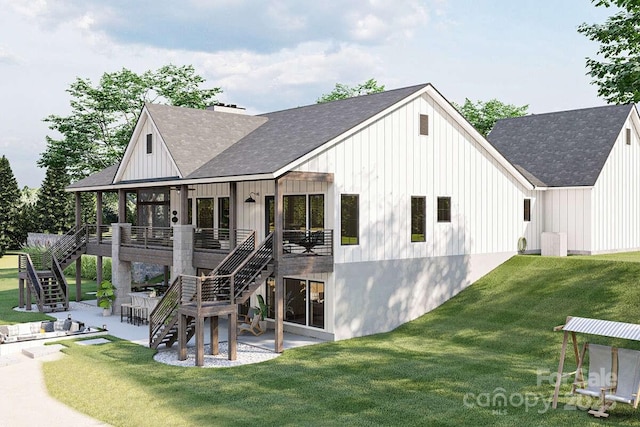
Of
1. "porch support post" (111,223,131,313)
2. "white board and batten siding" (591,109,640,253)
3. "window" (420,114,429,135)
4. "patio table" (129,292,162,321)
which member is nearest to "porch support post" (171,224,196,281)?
"patio table" (129,292,162,321)

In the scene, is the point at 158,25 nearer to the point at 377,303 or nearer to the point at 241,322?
the point at 241,322

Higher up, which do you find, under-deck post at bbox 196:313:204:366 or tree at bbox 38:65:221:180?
tree at bbox 38:65:221:180

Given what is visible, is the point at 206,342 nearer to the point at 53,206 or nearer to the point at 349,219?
the point at 349,219

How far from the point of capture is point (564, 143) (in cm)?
2983

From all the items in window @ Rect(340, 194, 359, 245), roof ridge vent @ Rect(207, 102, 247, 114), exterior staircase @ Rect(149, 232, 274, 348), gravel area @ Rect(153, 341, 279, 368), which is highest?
roof ridge vent @ Rect(207, 102, 247, 114)

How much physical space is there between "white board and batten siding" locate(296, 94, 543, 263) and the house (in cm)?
5

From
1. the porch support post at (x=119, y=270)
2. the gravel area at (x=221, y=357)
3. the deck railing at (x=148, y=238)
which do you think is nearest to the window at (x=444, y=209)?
the gravel area at (x=221, y=357)

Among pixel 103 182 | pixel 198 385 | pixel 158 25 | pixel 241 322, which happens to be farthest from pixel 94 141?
pixel 198 385

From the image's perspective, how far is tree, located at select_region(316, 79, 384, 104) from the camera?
54.8m

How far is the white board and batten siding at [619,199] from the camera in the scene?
88.3ft

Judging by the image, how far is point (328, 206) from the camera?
1973 centimetres

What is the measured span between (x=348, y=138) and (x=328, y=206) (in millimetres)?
2364

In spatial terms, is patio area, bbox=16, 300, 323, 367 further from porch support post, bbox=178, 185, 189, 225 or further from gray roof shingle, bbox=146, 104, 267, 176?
gray roof shingle, bbox=146, 104, 267, 176

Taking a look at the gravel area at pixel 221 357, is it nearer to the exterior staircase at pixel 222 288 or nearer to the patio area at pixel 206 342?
the patio area at pixel 206 342
